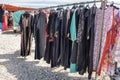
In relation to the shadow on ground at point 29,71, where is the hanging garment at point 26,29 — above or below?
above

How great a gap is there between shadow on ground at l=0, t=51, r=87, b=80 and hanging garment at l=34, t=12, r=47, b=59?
15.2 inches

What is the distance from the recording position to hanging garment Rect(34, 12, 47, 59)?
20.4 ft

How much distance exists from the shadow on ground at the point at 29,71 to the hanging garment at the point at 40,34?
15.2 inches

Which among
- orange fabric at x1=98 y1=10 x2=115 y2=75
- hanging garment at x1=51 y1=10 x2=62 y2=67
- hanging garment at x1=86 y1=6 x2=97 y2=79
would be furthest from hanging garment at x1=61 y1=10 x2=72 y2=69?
orange fabric at x1=98 y1=10 x2=115 y2=75

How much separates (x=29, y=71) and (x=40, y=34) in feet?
3.01

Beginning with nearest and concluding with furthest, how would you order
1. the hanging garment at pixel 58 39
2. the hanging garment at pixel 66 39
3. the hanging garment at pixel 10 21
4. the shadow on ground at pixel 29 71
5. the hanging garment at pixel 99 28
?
1. the hanging garment at pixel 99 28
2. the hanging garment at pixel 66 39
3. the hanging garment at pixel 58 39
4. the shadow on ground at pixel 29 71
5. the hanging garment at pixel 10 21

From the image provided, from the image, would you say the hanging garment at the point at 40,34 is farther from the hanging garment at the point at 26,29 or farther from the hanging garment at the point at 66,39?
the hanging garment at the point at 66,39

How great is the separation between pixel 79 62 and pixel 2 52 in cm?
466

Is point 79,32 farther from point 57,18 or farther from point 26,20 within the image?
point 26,20

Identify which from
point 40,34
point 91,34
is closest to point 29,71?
point 40,34

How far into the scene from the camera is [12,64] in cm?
723

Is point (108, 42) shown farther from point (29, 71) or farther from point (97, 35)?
point (29, 71)

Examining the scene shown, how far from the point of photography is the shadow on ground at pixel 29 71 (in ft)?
19.4

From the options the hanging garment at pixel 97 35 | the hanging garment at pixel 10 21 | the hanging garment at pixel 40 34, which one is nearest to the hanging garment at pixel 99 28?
the hanging garment at pixel 97 35
